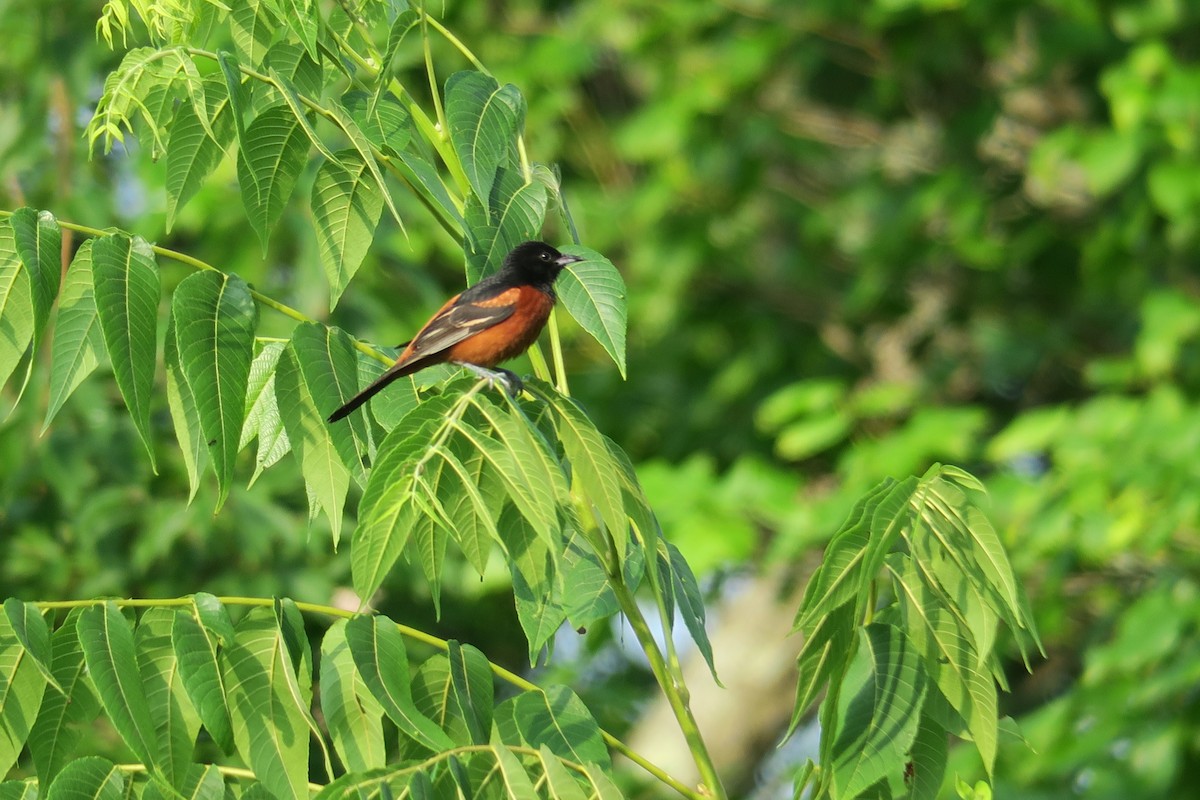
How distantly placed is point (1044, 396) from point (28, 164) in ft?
21.4

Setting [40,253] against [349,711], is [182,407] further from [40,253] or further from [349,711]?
[349,711]

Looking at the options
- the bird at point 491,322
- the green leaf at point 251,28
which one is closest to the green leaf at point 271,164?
the green leaf at point 251,28

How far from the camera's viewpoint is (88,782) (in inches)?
96.3

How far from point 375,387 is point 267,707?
69 centimetres

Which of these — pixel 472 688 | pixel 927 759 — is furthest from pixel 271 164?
pixel 927 759

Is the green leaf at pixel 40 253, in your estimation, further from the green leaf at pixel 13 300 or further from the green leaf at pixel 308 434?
the green leaf at pixel 308 434

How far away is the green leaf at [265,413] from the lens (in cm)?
288

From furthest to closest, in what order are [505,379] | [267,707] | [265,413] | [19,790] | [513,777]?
1. [265,413]
2. [505,379]
3. [19,790]
4. [267,707]
5. [513,777]

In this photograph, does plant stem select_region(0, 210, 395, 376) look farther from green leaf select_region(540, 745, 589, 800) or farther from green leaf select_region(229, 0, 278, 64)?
green leaf select_region(540, 745, 589, 800)

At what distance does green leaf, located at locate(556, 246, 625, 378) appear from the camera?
8.40 ft

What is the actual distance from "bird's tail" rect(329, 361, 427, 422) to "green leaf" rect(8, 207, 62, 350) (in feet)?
1.72

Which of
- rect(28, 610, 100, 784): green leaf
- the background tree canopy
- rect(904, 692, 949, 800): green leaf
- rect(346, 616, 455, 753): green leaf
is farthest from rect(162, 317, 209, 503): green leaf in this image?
the background tree canopy

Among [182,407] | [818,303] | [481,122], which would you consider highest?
[481,122]

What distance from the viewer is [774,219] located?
34.7ft
